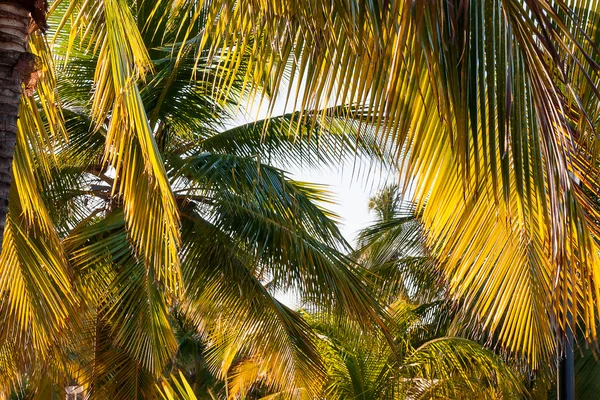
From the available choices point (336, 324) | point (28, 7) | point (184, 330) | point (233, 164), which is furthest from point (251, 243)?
point (184, 330)

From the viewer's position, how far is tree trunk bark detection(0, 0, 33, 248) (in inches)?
116

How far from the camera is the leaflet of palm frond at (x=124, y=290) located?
7301 mm

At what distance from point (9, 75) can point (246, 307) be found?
5459 millimetres

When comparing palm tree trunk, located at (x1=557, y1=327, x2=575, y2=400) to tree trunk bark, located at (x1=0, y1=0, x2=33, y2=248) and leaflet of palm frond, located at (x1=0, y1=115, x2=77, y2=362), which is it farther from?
tree trunk bark, located at (x1=0, y1=0, x2=33, y2=248)

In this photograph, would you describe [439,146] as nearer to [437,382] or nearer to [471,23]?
[471,23]

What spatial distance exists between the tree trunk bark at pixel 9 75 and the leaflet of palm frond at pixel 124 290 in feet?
14.0

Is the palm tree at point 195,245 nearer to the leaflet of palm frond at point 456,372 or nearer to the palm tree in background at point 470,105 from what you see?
the leaflet of palm frond at point 456,372

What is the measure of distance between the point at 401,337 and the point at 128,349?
2889 millimetres

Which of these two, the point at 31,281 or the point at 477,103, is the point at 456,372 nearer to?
the point at 31,281

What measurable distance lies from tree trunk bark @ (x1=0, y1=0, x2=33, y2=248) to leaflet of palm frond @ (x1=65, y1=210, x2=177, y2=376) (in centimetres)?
428

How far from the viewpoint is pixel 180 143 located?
9.34 metres

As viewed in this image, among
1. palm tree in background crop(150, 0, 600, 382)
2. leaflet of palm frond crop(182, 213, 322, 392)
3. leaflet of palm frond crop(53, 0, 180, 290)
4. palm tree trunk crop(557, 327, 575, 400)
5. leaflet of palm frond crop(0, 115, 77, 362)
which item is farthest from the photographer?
leaflet of palm frond crop(182, 213, 322, 392)

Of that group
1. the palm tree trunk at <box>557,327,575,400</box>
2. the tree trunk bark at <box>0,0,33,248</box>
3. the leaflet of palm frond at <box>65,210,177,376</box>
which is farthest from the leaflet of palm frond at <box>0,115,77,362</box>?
→ the palm tree trunk at <box>557,327,575,400</box>

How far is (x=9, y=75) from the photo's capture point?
2945 millimetres
